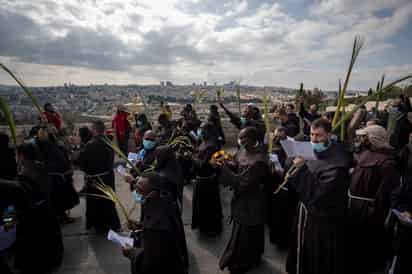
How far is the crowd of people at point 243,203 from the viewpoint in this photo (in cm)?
294

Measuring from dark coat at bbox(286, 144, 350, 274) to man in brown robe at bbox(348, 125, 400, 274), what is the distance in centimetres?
69

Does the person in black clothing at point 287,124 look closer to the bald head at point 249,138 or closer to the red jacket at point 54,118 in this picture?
the bald head at point 249,138

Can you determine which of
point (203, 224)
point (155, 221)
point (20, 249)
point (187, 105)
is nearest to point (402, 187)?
point (155, 221)

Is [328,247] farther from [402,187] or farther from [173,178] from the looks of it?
[173,178]

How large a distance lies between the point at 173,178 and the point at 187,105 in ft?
18.4

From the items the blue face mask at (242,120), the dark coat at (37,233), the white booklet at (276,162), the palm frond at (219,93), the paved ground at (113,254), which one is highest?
the palm frond at (219,93)

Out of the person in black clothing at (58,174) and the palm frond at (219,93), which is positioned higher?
the palm frond at (219,93)

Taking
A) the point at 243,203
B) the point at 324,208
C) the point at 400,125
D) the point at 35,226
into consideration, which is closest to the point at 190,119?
the point at 243,203

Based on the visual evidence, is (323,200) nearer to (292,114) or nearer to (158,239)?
(158,239)

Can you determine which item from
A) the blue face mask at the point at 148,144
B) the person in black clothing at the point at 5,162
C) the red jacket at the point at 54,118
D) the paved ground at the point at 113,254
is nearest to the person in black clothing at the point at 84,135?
the red jacket at the point at 54,118

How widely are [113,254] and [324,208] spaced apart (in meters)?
3.46

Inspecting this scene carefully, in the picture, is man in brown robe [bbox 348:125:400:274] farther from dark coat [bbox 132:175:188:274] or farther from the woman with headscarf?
dark coat [bbox 132:175:188:274]

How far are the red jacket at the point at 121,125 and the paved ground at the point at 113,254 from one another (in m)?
4.23

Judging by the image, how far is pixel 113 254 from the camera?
4.59 meters
